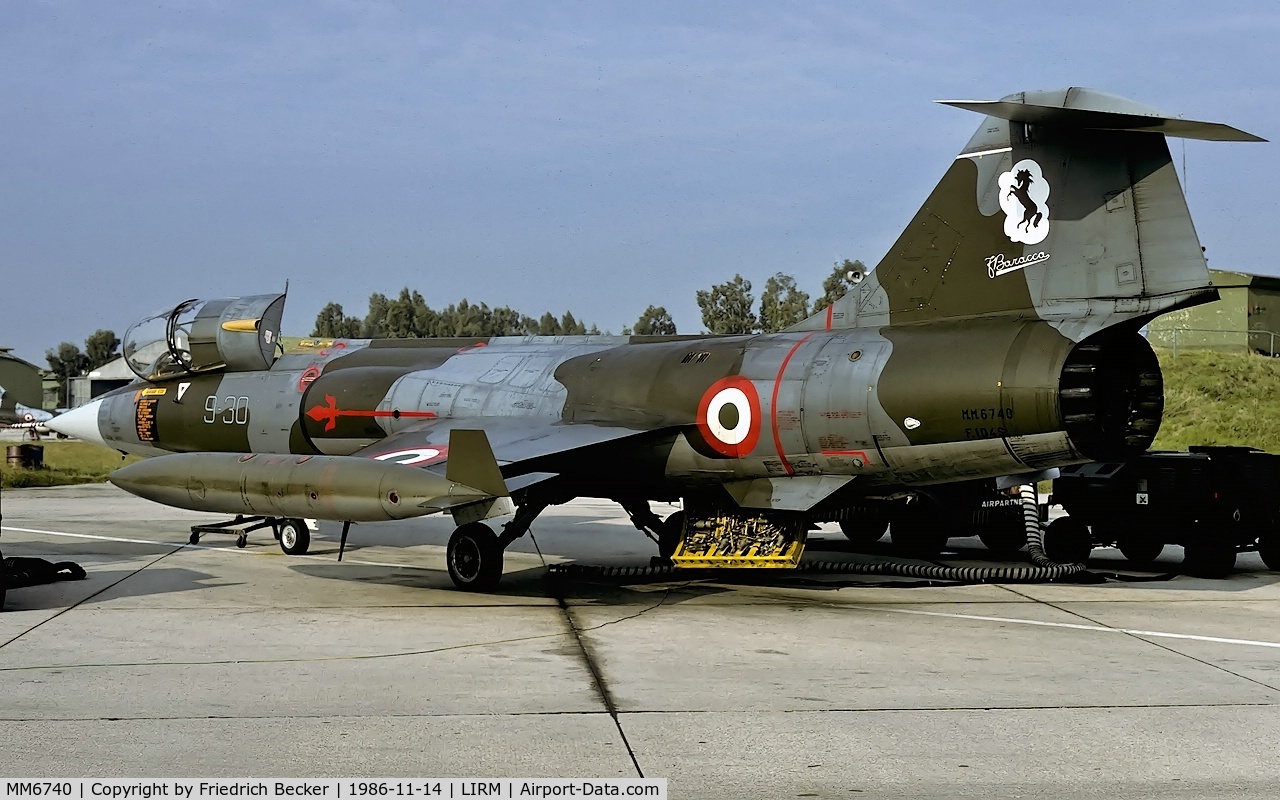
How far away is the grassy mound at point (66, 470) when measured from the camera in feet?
96.2

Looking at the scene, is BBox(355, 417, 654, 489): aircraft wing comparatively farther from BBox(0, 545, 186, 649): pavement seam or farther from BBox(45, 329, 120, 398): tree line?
BBox(45, 329, 120, 398): tree line

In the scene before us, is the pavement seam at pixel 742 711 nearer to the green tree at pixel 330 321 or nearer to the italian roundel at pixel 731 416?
the italian roundel at pixel 731 416

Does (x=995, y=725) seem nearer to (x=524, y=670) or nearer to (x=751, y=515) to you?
(x=524, y=670)

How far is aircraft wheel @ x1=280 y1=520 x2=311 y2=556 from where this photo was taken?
15633mm

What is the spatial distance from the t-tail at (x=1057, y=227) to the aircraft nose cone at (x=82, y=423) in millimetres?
11569

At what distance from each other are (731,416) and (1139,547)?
222 inches

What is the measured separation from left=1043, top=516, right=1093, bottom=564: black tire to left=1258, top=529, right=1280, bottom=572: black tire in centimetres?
203

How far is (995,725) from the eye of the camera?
A: 6551mm

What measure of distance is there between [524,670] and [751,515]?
4.44 m

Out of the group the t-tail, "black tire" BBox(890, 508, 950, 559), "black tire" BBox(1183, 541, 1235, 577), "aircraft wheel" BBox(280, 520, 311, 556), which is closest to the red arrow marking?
"aircraft wheel" BBox(280, 520, 311, 556)

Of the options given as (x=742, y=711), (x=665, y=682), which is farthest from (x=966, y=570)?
(x=742, y=711)

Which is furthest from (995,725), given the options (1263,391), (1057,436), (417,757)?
(1263,391)

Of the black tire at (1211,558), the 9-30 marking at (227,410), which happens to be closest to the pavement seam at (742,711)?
the black tire at (1211,558)
